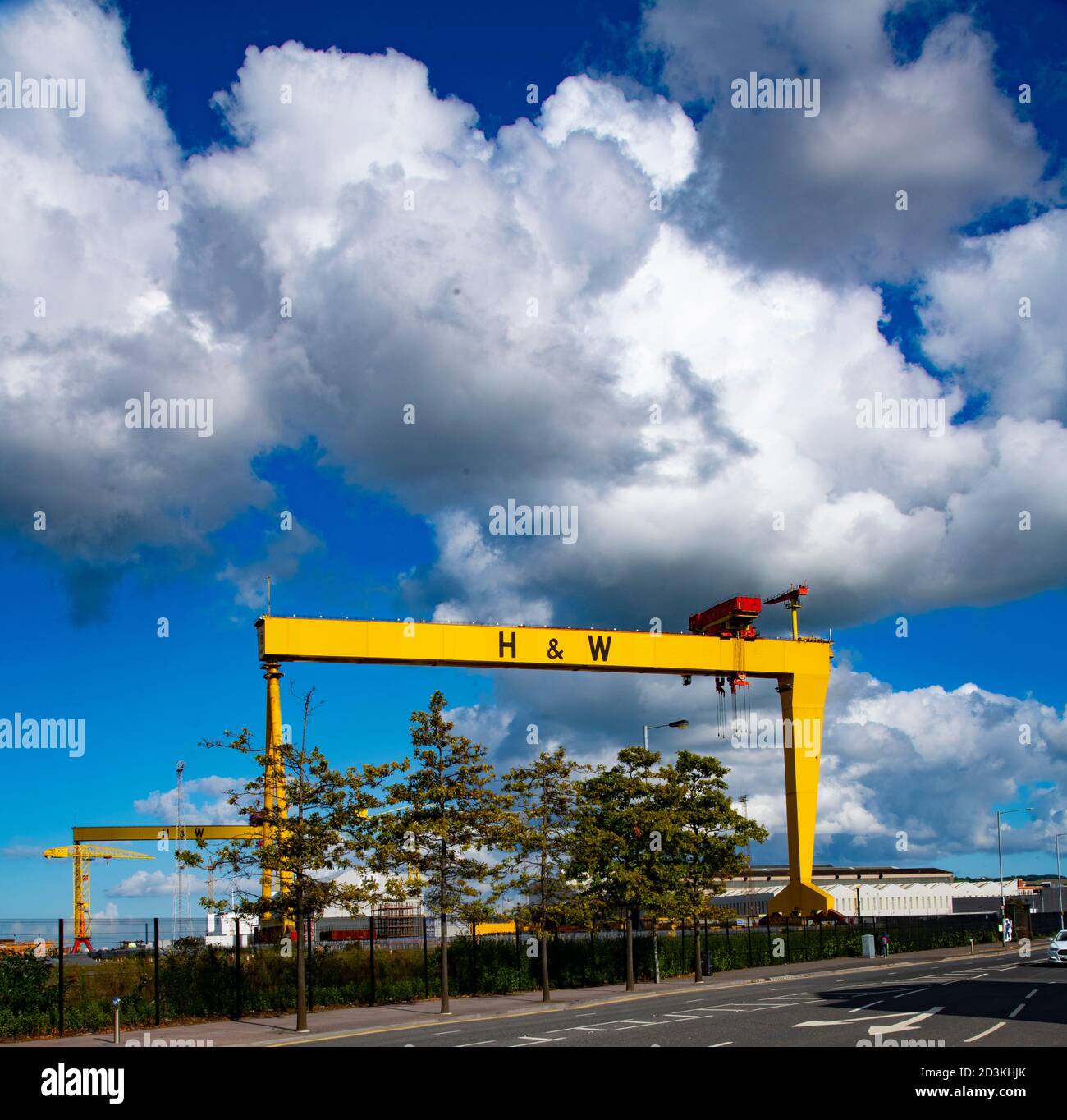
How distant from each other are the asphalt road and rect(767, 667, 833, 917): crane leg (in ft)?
69.3

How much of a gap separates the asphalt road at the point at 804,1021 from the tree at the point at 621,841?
11.9 feet

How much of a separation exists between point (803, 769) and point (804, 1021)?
36.8 metres

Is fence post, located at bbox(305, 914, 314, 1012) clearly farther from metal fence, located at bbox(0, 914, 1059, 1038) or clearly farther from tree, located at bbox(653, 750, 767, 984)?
tree, located at bbox(653, 750, 767, 984)

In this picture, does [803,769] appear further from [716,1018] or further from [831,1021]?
[831,1021]

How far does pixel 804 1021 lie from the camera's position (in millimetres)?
24141

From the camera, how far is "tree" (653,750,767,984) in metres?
42.4

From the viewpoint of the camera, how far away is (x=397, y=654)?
51938mm

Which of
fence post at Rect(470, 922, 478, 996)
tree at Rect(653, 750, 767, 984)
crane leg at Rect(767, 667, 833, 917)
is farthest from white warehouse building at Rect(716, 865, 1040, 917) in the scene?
fence post at Rect(470, 922, 478, 996)

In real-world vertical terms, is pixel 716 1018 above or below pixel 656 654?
below

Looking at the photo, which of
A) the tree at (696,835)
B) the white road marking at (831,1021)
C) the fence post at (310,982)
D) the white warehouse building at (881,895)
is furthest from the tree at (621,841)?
the white warehouse building at (881,895)

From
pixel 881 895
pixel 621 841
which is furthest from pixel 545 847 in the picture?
pixel 881 895
